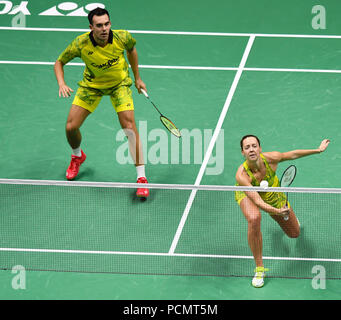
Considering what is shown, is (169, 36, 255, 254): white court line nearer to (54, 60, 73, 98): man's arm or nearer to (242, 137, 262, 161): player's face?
(242, 137, 262, 161): player's face

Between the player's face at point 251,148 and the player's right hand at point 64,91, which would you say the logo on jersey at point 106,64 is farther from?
the player's face at point 251,148

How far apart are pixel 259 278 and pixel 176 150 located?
2.94m

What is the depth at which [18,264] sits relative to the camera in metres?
7.85

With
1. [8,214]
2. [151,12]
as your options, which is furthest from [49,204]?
[151,12]

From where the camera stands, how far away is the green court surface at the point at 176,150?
25.4ft

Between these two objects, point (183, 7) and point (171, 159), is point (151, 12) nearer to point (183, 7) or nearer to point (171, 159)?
point (183, 7)

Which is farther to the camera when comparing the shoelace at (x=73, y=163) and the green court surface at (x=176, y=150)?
the shoelace at (x=73, y=163)

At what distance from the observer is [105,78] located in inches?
351

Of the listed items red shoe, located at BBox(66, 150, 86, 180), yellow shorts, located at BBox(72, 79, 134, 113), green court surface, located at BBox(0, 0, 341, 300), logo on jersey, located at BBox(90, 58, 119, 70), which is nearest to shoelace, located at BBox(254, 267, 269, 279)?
green court surface, located at BBox(0, 0, 341, 300)

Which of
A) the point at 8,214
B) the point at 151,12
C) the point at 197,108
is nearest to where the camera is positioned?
the point at 8,214

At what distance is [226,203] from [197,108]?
2.35 metres

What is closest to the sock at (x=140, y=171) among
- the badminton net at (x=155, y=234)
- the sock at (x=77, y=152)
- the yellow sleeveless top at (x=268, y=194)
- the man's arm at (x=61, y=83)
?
the badminton net at (x=155, y=234)

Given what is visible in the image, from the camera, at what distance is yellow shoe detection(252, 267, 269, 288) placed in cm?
750

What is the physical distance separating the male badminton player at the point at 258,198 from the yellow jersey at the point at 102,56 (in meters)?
2.12
